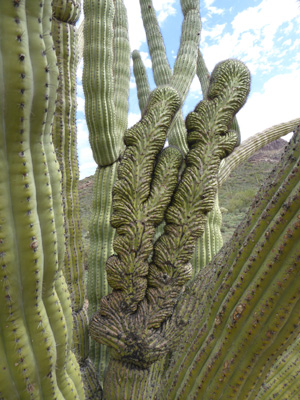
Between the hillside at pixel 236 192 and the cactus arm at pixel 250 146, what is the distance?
2517 mm

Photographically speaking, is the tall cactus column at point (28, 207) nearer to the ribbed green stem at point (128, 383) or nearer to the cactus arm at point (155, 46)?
the ribbed green stem at point (128, 383)

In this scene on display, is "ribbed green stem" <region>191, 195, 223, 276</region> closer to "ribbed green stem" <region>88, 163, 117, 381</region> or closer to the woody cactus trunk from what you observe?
the woody cactus trunk

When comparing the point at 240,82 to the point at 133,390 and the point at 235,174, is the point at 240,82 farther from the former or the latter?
the point at 235,174

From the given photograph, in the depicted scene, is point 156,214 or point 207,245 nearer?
point 156,214

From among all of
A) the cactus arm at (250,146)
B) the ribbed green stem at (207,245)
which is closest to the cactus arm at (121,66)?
the cactus arm at (250,146)

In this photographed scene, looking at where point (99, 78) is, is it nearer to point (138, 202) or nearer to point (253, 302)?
point (138, 202)

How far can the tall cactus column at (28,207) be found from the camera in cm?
111

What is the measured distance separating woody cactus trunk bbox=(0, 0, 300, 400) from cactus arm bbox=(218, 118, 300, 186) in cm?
5

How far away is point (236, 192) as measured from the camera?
668 inches

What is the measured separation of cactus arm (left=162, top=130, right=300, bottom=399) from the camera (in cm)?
140

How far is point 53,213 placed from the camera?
135cm

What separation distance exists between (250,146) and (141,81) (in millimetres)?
2210

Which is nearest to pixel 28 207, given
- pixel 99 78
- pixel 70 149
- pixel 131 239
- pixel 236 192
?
pixel 131 239

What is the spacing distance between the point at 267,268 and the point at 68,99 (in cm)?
200
